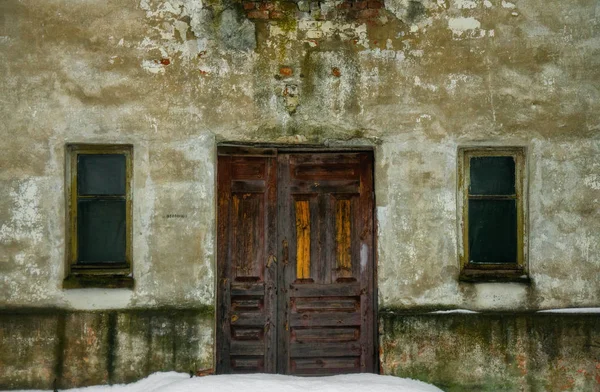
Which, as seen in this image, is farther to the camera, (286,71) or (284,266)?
(284,266)

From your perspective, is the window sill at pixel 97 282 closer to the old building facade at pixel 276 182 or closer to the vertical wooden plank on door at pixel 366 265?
the old building facade at pixel 276 182

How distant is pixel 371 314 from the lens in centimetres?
598

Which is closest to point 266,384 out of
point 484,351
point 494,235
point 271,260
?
point 271,260

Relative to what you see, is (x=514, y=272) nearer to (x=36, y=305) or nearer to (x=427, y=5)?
(x=427, y=5)

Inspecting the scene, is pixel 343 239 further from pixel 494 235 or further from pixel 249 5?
pixel 249 5

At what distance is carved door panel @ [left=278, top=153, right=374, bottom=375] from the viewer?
5971mm

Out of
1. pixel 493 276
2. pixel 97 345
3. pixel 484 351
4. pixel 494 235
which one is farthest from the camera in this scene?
pixel 494 235

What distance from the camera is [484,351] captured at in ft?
18.8

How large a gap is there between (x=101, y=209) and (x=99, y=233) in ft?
0.74

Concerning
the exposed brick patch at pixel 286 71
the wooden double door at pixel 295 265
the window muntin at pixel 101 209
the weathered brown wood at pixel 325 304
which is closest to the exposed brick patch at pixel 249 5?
the exposed brick patch at pixel 286 71

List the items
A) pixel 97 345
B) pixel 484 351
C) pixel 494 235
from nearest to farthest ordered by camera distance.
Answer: pixel 97 345, pixel 484 351, pixel 494 235

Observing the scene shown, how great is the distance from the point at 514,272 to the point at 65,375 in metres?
4.25

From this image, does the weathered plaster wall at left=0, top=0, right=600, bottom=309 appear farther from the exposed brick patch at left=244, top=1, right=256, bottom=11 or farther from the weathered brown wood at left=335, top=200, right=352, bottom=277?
the weathered brown wood at left=335, top=200, right=352, bottom=277

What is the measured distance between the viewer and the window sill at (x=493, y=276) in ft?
18.9
